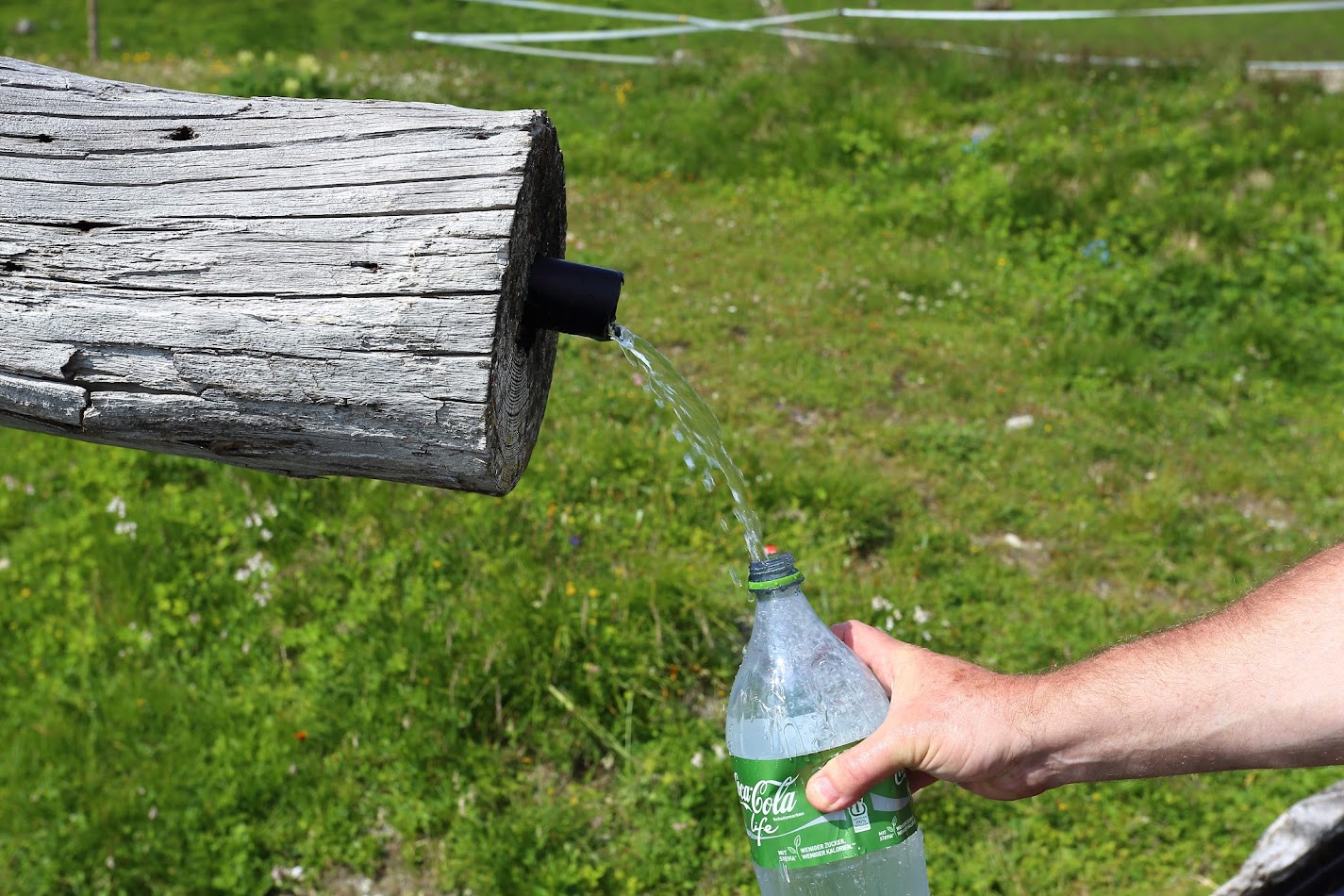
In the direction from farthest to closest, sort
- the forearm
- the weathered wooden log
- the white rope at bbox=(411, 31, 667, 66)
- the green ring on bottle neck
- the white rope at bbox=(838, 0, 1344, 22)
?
1. the white rope at bbox=(411, 31, 667, 66)
2. the white rope at bbox=(838, 0, 1344, 22)
3. the green ring on bottle neck
4. the forearm
5. the weathered wooden log

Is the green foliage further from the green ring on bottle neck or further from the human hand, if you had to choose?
the human hand

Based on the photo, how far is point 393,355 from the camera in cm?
150

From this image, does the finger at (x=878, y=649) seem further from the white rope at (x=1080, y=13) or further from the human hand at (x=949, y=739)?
the white rope at (x=1080, y=13)

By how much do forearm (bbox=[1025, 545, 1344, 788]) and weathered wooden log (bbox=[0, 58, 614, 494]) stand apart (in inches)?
42.2

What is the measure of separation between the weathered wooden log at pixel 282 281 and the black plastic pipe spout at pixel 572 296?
4 cm

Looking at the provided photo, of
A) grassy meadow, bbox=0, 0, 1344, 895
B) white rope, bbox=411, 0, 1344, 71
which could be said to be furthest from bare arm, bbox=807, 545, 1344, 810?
white rope, bbox=411, 0, 1344, 71

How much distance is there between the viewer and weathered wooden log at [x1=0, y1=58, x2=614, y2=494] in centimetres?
150

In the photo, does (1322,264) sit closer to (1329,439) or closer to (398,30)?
(1329,439)

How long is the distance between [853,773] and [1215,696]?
0.63 metres

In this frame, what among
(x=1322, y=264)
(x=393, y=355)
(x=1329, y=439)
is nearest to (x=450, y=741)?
(x=393, y=355)

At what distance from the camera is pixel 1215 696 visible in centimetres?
180

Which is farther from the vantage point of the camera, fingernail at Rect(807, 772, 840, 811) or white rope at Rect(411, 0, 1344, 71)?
white rope at Rect(411, 0, 1344, 71)

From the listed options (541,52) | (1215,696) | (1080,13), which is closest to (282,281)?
(1215,696)

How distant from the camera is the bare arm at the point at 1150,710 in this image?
1748 mm
